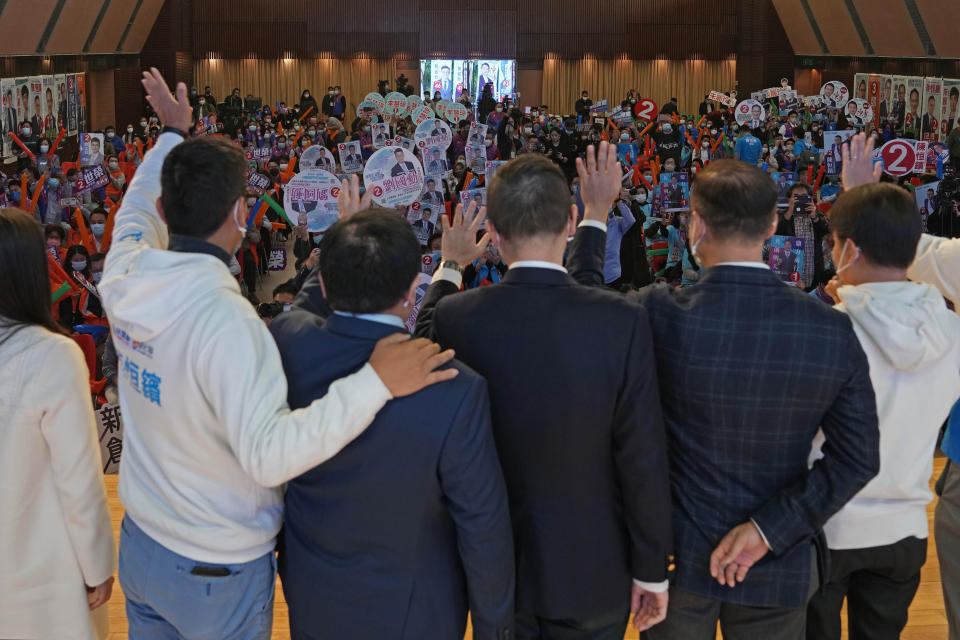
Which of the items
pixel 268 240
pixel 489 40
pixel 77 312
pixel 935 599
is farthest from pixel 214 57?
pixel 935 599

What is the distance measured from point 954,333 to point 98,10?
77.7 feet

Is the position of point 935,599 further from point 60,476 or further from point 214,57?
point 214,57

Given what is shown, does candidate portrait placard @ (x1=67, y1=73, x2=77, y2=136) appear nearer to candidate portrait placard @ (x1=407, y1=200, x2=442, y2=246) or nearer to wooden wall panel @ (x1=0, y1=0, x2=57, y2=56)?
wooden wall panel @ (x1=0, y1=0, x2=57, y2=56)

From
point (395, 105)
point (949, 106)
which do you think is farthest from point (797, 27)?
point (395, 105)

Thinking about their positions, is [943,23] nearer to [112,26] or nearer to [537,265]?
[112,26]

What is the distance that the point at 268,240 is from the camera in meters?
11.9

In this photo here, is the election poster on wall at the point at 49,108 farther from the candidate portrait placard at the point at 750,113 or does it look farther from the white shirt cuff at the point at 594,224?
the white shirt cuff at the point at 594,224

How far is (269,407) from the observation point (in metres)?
1.88

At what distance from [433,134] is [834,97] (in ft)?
33.7

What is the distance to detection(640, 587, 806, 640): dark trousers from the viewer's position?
224 cm

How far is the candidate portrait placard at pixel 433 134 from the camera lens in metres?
12.2

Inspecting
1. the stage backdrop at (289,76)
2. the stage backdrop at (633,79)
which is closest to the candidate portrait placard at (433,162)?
the stage backdrop at (289,76)

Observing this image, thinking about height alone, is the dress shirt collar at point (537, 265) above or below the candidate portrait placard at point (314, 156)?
below

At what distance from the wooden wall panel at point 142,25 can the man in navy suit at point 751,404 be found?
2627 centimetres
